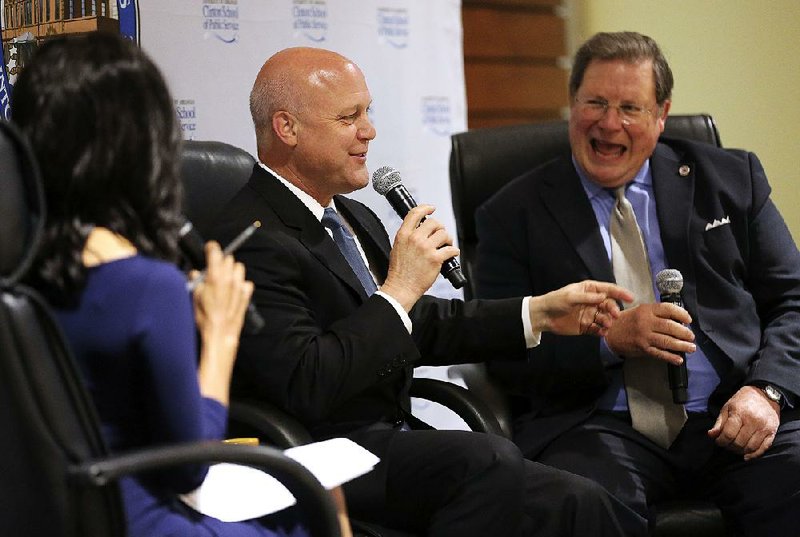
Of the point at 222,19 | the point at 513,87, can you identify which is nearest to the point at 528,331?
the point at 222,19

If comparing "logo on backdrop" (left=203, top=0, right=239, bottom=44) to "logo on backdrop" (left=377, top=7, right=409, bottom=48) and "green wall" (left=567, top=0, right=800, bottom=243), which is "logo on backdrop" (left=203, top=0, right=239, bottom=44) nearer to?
"logo on backdrop" (left=377, top=7, right=409, bottom=48)

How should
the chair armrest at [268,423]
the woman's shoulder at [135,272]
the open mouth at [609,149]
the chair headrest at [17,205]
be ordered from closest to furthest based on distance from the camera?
the chair headrest at [17,205] < the woman's shoulder at [135,272] < the chair armrest at [268,423] < the open mouth at [609,149]

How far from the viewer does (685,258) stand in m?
2.66

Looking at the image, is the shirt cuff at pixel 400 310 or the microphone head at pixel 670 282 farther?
the microphone head at pixel 670 282

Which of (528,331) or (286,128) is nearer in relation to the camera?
(286,128)

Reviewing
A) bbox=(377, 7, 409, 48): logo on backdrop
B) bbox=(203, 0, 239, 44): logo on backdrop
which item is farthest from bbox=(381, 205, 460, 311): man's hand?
bbox=(377, 7, 409, 48): logo on backdrop

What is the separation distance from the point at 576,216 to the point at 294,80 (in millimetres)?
783

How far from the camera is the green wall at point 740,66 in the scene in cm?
471

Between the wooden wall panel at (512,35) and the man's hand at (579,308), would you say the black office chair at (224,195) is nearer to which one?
the man's hand at (579,308)

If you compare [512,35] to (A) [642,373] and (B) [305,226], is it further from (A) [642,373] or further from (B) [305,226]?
(B) [305,226]

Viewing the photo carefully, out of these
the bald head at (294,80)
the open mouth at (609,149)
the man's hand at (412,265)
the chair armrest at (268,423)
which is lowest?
the chair armrest at (268,423)

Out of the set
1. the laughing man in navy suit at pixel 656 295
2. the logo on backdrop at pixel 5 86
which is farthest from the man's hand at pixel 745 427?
the logo on backdrop at pixel 5 86

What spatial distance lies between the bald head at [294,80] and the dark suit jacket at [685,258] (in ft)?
2.06

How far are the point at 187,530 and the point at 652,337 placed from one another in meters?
1.28
